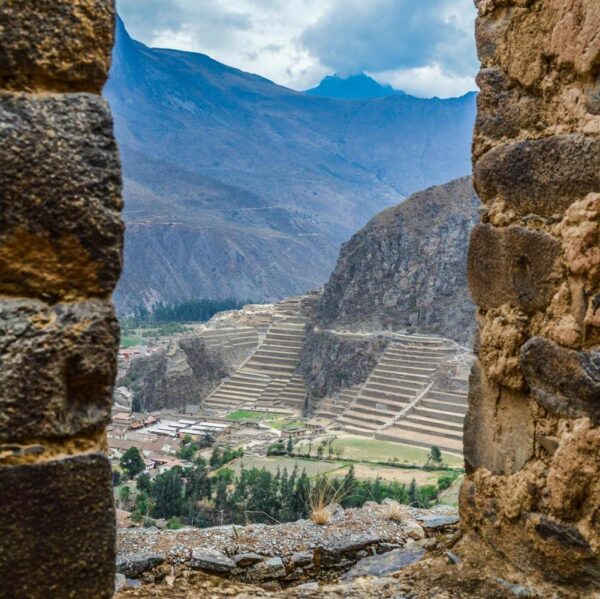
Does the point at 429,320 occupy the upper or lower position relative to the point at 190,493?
upper

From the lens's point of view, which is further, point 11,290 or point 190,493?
point 190,493

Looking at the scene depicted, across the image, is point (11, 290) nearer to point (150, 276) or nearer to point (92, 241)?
point (92, 241)

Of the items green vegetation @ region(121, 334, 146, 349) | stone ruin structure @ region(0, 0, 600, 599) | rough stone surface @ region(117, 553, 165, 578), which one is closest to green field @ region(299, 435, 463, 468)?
rough stone surface @ region(117, 553, 165, 578)

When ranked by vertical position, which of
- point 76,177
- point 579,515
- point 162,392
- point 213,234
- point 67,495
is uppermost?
point 213,234

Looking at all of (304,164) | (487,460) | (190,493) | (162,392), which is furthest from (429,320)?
(304,164)

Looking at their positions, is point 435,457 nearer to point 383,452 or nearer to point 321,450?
point 383,452

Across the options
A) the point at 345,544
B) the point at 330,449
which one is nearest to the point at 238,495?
the point at 345,544

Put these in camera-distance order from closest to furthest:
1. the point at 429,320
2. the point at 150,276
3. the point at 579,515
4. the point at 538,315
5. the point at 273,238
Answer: the point at 579,515 < the point at 538,315 < the point at 429,320 < the point at 150,276 < the point at 273,238

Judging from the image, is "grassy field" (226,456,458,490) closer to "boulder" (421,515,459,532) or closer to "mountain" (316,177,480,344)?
"boulder" (421,515,459,532)
